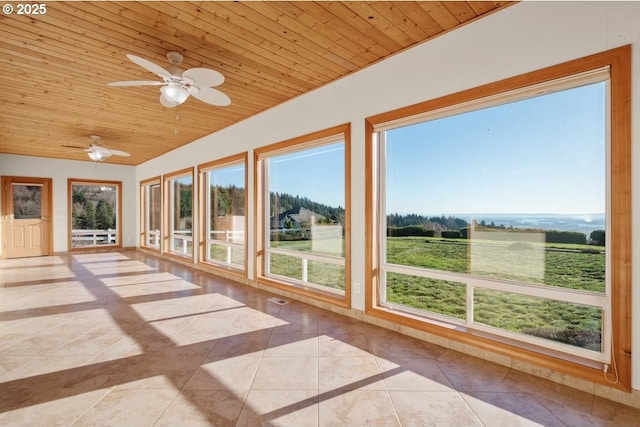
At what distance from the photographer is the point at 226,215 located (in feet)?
20.5

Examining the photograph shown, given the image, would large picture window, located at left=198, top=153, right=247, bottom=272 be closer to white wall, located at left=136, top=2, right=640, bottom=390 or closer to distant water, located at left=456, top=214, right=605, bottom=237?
white wall, located at left=136, top=2, right=640, bottom=390

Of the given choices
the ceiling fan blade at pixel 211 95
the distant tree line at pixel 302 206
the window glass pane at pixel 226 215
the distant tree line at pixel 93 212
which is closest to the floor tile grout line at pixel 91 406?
the ceiling fan blade at pixel 211 95

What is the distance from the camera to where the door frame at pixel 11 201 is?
8.02 metres

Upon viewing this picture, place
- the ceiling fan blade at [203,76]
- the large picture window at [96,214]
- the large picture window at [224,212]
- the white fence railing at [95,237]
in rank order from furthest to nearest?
1. the white fence railing at [95,237]
2. the large picture window at [96,214]
3. the large picture window at [224,212]
4. the ceiling fan blade at [203,76]

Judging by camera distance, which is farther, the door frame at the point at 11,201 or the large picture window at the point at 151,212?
the large picture window at the point at 151,212

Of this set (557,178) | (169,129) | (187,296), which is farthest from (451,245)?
(169,129)

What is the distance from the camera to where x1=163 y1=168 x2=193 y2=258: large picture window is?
714 cm

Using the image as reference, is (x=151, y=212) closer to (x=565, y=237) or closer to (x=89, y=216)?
(x=89, y=216)

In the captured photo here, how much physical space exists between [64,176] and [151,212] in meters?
2.47

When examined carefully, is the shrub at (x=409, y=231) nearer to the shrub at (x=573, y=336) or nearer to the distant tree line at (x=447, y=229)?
the distant tree line at (x=447, y=229)

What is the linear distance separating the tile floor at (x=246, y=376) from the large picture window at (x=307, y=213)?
61 centimetres

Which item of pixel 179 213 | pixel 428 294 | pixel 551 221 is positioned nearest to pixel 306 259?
pixel 428 294

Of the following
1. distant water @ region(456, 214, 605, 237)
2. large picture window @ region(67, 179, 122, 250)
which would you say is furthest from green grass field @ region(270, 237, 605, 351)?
large picture window @ region(67, 179, 122, 250)

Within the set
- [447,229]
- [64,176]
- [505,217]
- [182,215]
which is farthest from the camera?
[64,176]
